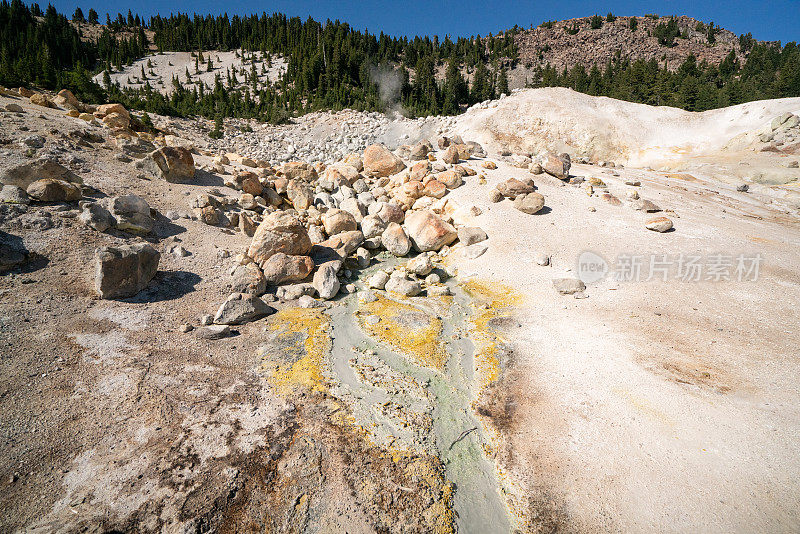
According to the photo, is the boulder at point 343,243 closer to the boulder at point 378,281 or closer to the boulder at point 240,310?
the boulder at point 378,281

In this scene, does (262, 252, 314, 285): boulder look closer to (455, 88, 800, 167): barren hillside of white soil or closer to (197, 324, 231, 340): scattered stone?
(197, 324, 231, 340): scattered stone

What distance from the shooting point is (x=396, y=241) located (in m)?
14.3

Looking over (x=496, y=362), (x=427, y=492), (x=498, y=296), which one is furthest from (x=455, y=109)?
(x=427, y=492)

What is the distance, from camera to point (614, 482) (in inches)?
203

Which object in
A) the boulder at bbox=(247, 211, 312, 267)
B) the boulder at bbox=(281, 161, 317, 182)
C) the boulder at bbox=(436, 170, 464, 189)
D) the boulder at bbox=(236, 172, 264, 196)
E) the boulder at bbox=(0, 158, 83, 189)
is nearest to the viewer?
the boulder at bbox=(0, 158, 83, 189)

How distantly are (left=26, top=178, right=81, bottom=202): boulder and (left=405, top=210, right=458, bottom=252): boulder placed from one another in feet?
40.1

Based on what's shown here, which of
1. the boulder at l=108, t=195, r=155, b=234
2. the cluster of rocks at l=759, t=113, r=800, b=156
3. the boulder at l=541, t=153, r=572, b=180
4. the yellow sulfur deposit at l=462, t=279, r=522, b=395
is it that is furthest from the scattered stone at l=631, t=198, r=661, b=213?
the cluster of rocks at l=759, t=113, r=800, b=156

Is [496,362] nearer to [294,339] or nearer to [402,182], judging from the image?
[294,339]

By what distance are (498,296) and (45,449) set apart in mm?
10607

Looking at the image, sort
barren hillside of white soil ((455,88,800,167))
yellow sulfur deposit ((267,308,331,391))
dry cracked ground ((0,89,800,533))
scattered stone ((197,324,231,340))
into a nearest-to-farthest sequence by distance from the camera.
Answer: dry cracked ground ((0,89,800,533))
yellow sulfur deposit ((267,308,331,391))
scattered stone ((197,324,231,340))
barren hillside of white soil ((455,88,800,167))

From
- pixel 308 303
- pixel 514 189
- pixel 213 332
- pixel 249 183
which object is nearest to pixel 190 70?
pixel 249 183

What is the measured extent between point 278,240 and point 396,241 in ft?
16.2

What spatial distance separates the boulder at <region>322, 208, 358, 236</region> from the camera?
14539 mm

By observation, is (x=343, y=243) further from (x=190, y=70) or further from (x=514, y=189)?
(x=190, y=70)
